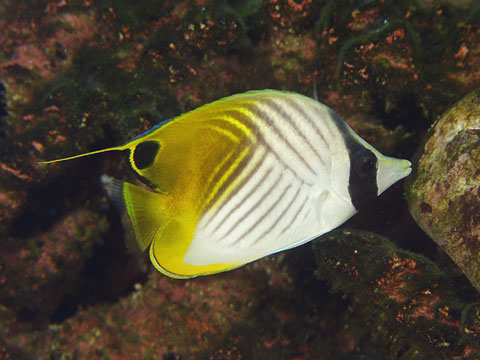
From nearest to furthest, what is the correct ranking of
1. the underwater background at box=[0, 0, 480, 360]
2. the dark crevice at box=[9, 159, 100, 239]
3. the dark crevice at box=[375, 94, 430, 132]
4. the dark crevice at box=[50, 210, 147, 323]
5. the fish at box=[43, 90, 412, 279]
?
the fish at box=[43, 90, 412, 279] → the underwater background at box=[0, 0, 480, 360] → the dark crevice at box=[375, 94, 430, 132] → the dark crevice at box=[9, 159, 100, 239] → the dark crevice at box=[50, 210, 147, 323]

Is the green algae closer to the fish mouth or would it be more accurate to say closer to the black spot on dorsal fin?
the fish mouth

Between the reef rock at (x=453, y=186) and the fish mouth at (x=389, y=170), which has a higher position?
the fish mouth at (x=389, y=170)

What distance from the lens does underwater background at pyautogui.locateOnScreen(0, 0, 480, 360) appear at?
1.93 meters

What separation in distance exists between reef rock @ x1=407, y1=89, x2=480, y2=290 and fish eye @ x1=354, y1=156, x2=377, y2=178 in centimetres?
74

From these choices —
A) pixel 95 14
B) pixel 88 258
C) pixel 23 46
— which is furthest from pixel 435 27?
pixel 23 46

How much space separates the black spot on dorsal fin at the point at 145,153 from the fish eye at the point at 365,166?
830 mm

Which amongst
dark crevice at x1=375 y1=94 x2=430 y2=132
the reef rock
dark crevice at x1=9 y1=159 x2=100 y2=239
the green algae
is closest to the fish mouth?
the reef rock

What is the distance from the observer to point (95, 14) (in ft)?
11.1

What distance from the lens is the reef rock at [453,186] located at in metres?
1.67

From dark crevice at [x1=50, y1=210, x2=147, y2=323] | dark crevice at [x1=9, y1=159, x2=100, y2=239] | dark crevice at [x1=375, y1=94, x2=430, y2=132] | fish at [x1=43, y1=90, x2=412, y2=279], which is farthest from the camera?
dark crevice at [x1=50, y1=210, x2=147, y2=323]

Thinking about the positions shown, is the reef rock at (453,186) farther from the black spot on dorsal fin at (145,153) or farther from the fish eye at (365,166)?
the black spot on dorsal fin at (145,153)

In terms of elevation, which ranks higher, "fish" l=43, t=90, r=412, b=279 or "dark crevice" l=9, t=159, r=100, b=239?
"fish" l=43, t=90, r=412, b=279

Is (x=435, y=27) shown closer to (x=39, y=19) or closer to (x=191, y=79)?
(x=191, y=79)

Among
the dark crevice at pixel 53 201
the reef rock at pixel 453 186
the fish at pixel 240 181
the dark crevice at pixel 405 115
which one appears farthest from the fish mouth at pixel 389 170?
the dark crevice at pixel 53 201
